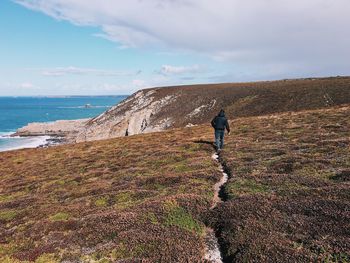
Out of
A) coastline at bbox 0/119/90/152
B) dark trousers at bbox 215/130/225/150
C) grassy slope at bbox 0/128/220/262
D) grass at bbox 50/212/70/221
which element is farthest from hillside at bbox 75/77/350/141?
grass at bbox 50/212/70/221

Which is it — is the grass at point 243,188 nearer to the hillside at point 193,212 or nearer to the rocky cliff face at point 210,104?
the hillside at point 193,212

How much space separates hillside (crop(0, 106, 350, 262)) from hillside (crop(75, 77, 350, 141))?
62.7 m

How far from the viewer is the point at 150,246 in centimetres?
1408

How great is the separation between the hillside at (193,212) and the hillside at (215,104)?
62.7 metres

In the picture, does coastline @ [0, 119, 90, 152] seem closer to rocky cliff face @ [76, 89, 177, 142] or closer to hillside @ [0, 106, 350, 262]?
rocky cliff face @ [76, 89, 177, 142]

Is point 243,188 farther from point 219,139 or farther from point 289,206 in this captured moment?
point 219,139

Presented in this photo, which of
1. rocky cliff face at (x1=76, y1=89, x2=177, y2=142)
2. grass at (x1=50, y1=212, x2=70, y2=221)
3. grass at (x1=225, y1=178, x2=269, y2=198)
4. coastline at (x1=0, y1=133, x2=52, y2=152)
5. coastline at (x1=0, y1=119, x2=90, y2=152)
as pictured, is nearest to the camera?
grass at (x1=225, y1=178, x2=269, y2=198)

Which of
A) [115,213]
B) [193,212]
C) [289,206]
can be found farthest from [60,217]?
[289,206]

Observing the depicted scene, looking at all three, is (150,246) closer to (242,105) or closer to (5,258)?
(5,258)

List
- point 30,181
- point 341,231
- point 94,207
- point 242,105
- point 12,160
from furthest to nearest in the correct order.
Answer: point 242,105 < point 12,160 < point 30,181 < point 94,207 < point 341,231

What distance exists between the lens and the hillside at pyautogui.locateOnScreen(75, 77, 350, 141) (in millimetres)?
89312

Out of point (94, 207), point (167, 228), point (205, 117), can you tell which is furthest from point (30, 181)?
point (205, 117)

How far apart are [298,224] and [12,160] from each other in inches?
2044

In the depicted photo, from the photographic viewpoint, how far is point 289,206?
15906 millimetres
